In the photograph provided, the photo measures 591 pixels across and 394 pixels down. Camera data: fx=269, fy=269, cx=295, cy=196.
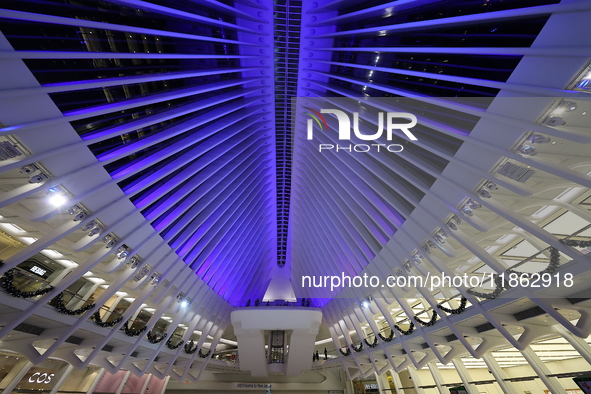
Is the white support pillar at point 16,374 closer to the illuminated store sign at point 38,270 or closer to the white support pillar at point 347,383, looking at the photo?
the illuminated store sign at point 38,270

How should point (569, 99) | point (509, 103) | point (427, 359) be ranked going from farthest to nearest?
1. point (427, 359)
2. point (509, 103)
3. point (569, 99)

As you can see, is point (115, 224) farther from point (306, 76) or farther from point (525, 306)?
point (525, 306)

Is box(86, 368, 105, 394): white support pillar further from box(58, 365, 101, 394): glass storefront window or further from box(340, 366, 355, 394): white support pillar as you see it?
box(340, 366, 355, 394): white support pillar

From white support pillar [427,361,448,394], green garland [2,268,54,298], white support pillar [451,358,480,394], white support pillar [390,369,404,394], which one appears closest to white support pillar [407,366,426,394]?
white support pillar [390,369,404,394]

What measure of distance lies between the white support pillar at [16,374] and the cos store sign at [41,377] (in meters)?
1.07

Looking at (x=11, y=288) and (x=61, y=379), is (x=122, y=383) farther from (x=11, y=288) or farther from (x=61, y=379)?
(x=11, y=288)

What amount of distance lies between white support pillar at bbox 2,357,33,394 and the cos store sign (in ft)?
3.51

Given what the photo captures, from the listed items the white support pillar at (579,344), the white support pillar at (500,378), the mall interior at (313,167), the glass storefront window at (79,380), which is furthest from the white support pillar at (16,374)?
the white support pillar at (579,344)

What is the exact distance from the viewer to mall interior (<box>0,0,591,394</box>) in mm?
6227

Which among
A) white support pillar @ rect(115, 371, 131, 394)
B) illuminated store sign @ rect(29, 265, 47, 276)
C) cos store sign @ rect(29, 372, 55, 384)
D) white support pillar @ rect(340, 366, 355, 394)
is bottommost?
cos store sign @ rect(29, 372, 55, 384)

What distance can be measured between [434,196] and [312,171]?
932 centimetres

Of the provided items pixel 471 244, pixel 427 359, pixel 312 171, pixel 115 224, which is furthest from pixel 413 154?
pixel 427 359

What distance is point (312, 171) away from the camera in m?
17.4

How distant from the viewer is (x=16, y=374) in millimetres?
12047
